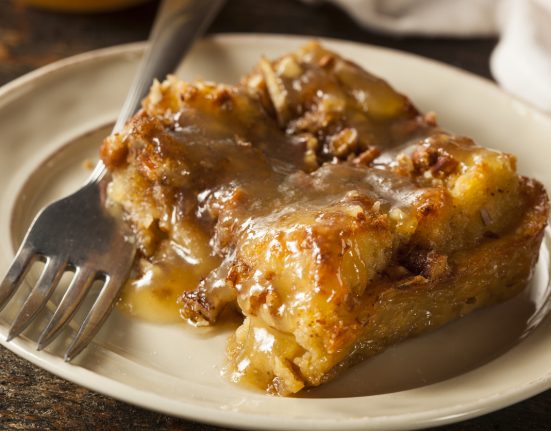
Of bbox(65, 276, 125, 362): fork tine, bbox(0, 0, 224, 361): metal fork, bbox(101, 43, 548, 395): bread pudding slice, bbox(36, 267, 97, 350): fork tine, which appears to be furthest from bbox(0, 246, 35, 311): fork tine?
bbox(101, 43, 548, 395): bread pudding slice

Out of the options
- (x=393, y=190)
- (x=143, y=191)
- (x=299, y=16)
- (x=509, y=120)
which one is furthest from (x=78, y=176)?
(x=299, y=16)

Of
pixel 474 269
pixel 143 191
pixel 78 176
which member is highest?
pixel 474 269

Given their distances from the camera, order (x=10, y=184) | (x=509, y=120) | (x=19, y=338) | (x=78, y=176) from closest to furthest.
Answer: (x=19, y=338), (x=10, y=184), (x=78, y=176), (x=509, y=120)

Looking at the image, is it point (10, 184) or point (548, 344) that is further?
point (10, 184)

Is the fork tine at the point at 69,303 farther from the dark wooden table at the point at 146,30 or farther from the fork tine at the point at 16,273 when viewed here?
the dark wooden table at the point at 146,30

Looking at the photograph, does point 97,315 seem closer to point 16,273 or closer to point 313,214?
point 16,273

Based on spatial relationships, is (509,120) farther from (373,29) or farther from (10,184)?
(10,184)

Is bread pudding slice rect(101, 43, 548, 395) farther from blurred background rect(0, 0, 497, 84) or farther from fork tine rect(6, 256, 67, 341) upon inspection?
blurred background rect(0, 0, 497, 84)

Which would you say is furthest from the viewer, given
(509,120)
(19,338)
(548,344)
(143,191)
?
(509,120)
